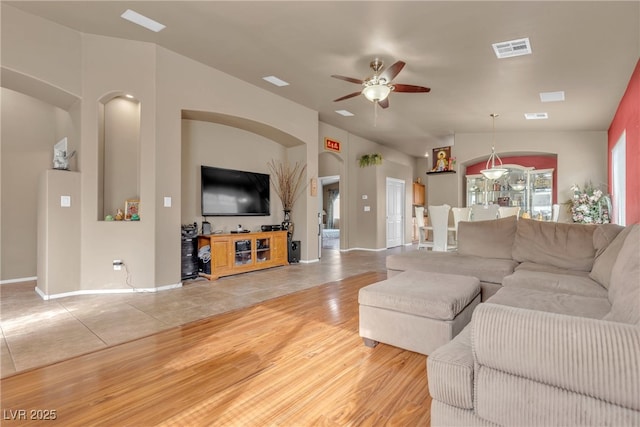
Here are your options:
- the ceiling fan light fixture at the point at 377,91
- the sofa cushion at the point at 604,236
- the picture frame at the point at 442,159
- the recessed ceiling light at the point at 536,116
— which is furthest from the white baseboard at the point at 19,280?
the recessed ceiling light at the point at 536,116

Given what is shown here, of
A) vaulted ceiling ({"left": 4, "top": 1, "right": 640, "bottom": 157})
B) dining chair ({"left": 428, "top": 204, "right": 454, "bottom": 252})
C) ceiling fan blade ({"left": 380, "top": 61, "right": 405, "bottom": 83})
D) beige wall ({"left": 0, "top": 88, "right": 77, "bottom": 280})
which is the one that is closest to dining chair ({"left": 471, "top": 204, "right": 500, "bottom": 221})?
dining chair ({"left": 428, "top": 204, "right": 454, "bottom": 252})

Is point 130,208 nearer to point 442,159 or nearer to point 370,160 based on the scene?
point 370,160

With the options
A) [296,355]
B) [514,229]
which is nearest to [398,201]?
[514,229]

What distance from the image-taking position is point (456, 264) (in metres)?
3.26

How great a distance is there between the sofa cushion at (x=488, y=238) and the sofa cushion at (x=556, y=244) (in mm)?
84

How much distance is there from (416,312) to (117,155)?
461 cm

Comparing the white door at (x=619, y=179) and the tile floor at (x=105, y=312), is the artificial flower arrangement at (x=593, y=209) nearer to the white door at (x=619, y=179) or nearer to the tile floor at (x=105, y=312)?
the white door at (x=619, y=179)

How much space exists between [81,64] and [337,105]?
13.4 feet

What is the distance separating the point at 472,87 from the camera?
16.6 feet

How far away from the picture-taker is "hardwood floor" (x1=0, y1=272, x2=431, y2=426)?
64.1 inches

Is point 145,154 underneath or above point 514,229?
above

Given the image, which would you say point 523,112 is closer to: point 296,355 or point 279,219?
point 279,219

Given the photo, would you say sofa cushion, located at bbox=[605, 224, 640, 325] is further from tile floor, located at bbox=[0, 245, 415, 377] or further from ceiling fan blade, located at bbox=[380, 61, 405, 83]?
tile floor, located at bbox=[0, 245, 415, 377]

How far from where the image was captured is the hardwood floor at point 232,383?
64.1 inches
